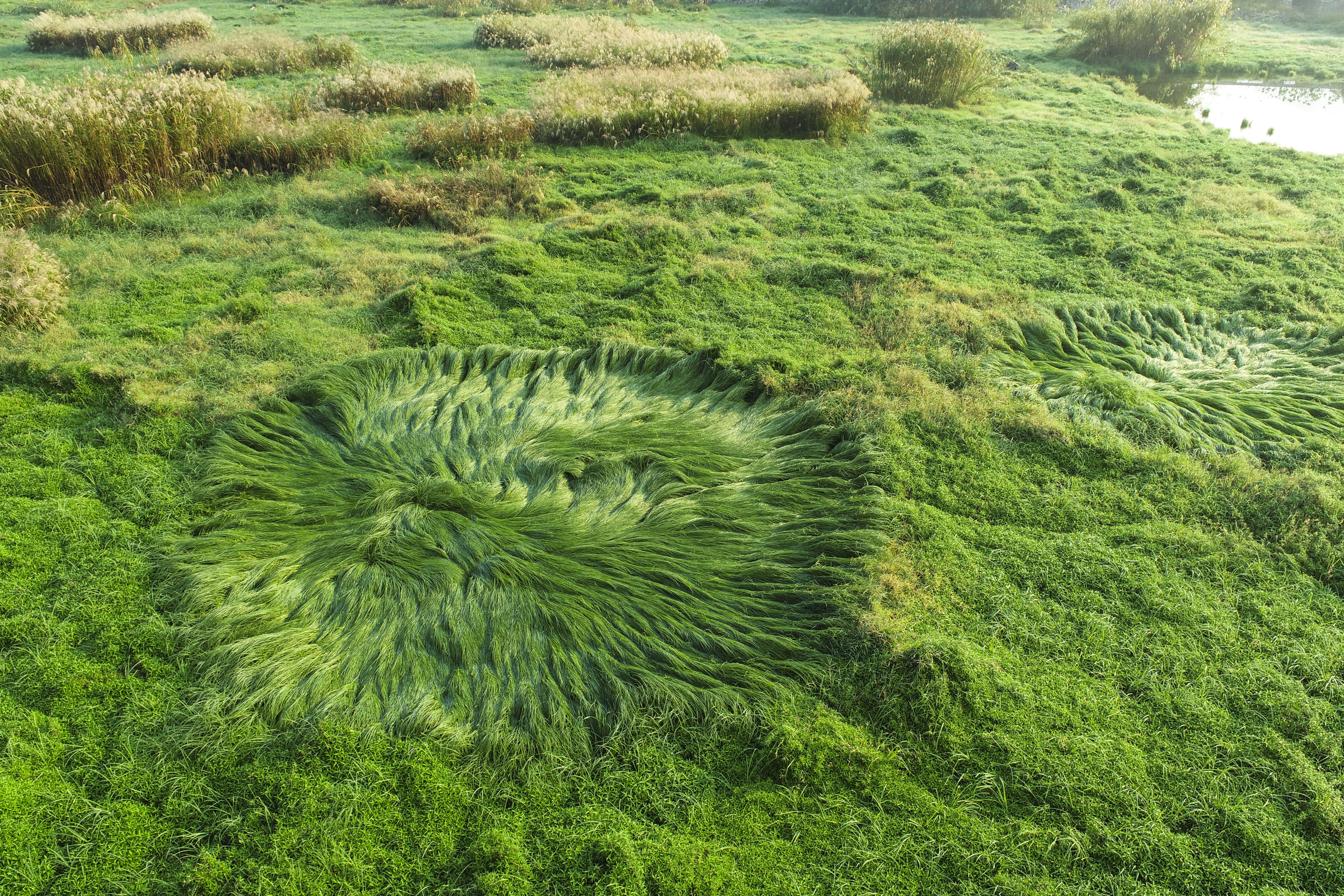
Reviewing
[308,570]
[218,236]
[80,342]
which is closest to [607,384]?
[308,570]

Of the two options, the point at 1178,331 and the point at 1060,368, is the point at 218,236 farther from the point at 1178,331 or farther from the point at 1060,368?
the point at 1178,331

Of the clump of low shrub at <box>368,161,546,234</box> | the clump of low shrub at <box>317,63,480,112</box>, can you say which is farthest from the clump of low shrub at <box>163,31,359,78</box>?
the clump of low shrub at <box>368,161,546,234</box>

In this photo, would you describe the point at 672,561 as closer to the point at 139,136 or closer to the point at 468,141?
the point at 468,141

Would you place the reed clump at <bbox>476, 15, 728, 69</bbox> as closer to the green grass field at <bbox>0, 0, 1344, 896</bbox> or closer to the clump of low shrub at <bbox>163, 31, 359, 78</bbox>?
the clump of low shrub at <bbox>163, 31, 359, 78</bbox>

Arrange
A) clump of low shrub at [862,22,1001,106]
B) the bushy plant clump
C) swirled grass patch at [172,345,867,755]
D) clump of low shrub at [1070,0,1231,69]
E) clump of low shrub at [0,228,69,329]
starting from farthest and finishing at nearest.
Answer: clump of low shrub at [1070,0,1231,69] < clump of low shrub at [862,22,1001,106] < the bushy plant clump < clump of low shrub at [0,228,69,329] < swirled grass patch at [172,345,867,755]

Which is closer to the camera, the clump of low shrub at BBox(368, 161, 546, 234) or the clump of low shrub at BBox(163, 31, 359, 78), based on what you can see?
the clump of low shrub at BBox(368, 161, 546, 234)

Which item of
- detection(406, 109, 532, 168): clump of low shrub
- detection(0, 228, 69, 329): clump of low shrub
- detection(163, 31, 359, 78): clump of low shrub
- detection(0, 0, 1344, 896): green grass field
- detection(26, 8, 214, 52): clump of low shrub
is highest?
detection(26, 8, 214, 52): clump of low shrub

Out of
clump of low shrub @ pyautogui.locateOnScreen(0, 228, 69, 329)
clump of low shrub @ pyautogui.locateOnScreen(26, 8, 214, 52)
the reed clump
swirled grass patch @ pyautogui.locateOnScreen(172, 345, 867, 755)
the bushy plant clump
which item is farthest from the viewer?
clump of low shrub @ pyautogui.locateOnScreen(26, 8, 214, 52)

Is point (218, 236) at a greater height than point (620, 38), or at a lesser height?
lesser
